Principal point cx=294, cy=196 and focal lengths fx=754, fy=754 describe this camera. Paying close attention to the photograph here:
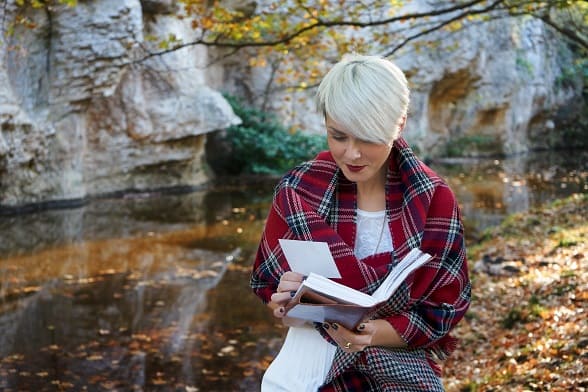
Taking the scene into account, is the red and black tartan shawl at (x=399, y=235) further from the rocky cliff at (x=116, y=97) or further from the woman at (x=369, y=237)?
the rocky cliff at (x=116, y=97)

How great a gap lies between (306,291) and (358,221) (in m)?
0.35

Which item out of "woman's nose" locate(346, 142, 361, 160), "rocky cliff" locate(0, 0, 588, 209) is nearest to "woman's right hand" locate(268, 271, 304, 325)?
"woman's nose" locate(346, 142, 361, 160)

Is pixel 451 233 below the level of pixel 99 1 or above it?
below

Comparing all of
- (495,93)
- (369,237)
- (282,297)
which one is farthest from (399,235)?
(495,93)

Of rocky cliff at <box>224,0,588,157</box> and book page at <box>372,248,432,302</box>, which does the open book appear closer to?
book page at <box>372,248,432,302</box>

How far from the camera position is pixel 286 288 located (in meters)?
2.01

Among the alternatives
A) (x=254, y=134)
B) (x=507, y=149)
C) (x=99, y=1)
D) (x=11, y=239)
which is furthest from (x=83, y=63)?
(x=507, y=149)

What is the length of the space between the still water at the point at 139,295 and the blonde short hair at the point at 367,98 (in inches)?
166

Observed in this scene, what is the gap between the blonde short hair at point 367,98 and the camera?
1931mm

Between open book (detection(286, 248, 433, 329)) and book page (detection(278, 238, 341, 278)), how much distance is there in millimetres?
85

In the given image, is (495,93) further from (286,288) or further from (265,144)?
(286,288)

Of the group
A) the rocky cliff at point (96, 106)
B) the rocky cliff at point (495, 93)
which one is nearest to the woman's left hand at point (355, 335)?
the rocky cliff at point (96, 106)

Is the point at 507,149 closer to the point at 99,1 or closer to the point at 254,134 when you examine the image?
the point at 254,134

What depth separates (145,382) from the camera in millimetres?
5898
